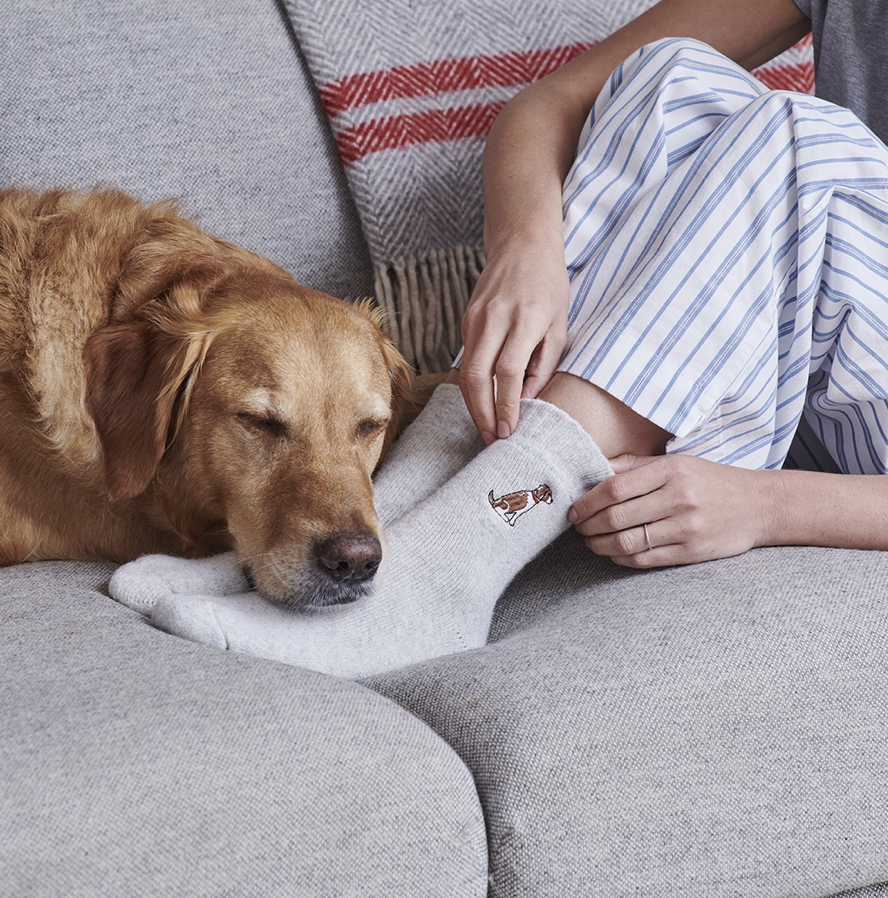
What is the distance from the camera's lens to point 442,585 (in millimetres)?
1154

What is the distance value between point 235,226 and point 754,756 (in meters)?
1.15

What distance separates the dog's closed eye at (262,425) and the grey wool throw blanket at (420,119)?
0.58m

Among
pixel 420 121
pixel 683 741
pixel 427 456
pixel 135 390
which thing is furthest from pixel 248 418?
pixel 420 121

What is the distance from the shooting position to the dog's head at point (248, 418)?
43.3 inches

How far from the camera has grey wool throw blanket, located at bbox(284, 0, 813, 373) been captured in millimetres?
1700

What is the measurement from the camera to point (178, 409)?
1.19 meters

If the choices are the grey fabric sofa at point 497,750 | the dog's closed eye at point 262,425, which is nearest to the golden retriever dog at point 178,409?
the dog's closed eye at point 262,425

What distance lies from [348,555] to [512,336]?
0.36 m

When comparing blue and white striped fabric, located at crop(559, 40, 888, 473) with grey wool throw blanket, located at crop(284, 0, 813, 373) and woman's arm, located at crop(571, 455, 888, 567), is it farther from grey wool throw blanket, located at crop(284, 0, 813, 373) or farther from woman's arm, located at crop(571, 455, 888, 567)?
grey wool throw blanket, located at crop(284, 0, 813, 373)

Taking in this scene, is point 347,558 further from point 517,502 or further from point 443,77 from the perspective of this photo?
point 443,77

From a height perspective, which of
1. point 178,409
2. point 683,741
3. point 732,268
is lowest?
point 683,741

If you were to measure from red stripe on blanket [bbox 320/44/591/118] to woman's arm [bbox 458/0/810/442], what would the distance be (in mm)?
195

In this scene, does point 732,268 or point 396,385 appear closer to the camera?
point 732,268

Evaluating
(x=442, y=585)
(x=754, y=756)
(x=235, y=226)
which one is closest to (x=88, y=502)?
(x=442, y=585)
